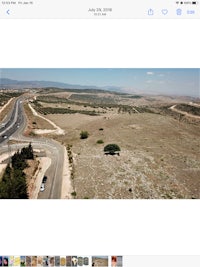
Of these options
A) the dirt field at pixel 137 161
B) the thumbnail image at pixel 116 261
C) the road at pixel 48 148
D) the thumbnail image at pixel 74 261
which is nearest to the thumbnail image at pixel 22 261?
the thumbnail image at pixel 74 261

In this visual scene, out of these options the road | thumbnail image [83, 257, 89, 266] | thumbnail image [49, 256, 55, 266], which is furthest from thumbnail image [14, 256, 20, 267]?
the road

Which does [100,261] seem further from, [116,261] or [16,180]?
[16,180]

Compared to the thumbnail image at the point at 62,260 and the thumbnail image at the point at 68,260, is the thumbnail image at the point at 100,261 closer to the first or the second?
the thumbnail image at the point at 68,260

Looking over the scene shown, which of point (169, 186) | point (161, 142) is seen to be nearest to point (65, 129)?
point (161, 142)

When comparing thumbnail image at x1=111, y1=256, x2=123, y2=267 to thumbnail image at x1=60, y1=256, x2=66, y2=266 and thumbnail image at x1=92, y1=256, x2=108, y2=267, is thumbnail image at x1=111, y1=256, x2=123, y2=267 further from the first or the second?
thumbnail image at x1=60, y1=256, x2=66, y2=266

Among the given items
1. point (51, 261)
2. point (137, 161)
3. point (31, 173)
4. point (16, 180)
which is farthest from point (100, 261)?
point (137, 161)

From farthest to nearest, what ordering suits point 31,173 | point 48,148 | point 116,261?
point 48,148 → point 31,173 → point 116,261
